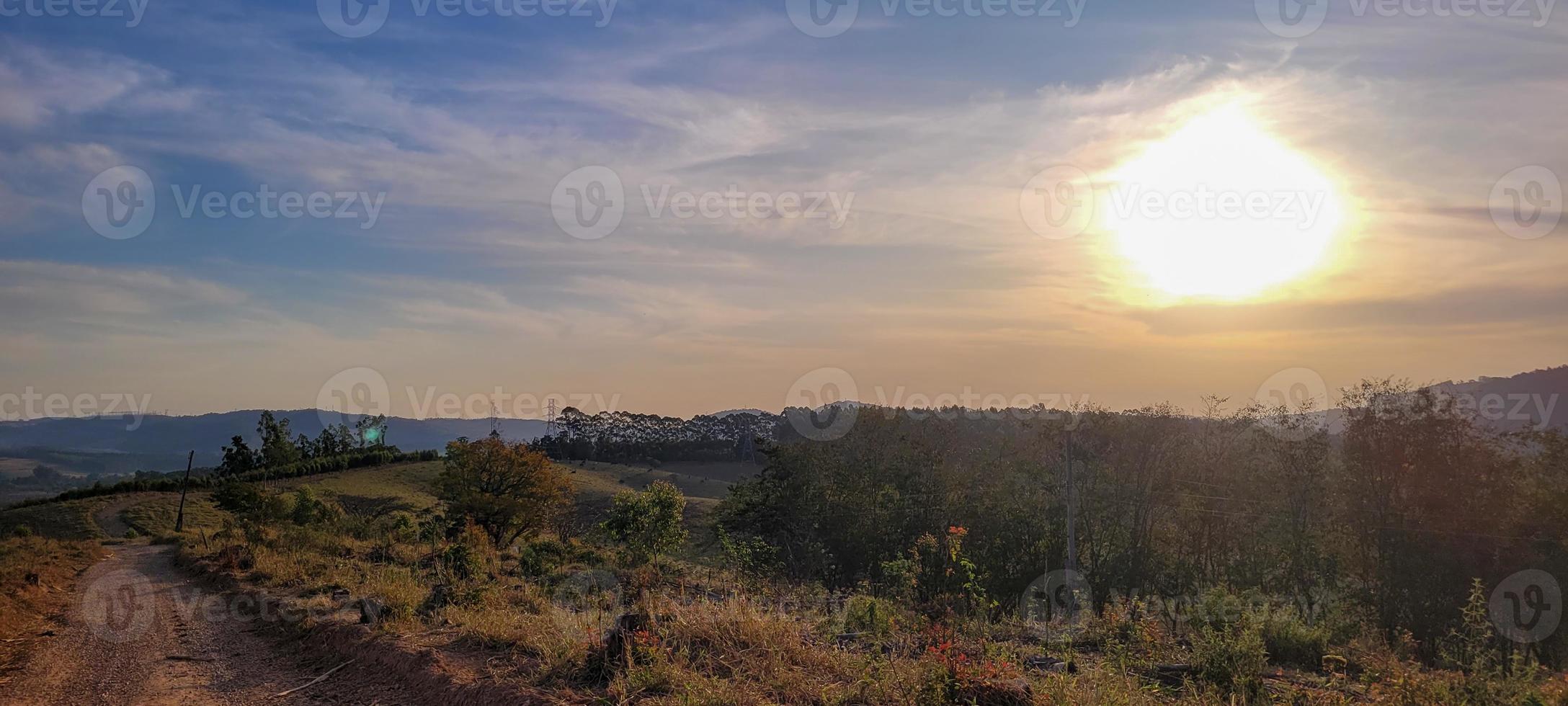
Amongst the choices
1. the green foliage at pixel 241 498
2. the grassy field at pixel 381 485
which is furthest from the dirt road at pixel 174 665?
the grassy field at pixel 381 485

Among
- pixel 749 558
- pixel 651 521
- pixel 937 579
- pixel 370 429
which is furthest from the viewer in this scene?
pixel 370 429

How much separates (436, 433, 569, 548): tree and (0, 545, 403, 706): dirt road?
1671 centimetres

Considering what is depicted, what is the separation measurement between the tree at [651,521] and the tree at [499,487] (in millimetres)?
13403

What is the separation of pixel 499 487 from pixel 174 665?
2288cm

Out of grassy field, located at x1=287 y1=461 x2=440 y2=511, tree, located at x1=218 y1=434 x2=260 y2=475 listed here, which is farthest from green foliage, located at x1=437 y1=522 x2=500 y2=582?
tree, located at x1=218 y1=434 x2=260 y2=475

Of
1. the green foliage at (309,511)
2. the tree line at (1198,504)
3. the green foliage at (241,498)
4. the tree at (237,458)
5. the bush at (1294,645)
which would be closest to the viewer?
the bush at (1294,645)

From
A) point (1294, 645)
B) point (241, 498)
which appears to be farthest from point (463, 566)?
point (241, 498)

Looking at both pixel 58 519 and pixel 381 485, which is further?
pixel 381 485

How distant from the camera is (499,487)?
31.5 metres

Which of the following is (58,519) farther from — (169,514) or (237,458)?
(237,458)

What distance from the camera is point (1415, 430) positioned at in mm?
23500

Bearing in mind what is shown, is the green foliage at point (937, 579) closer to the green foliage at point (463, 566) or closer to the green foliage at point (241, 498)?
the green foliage at point (463, 566)

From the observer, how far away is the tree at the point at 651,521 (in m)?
18.4

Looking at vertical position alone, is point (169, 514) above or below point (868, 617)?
below
